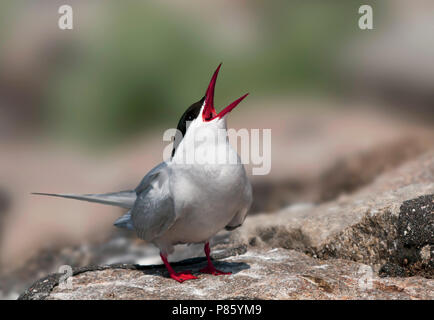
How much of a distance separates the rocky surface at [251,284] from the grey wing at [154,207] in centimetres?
37

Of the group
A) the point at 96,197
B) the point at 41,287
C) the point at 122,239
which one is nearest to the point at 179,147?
the point at 96,197

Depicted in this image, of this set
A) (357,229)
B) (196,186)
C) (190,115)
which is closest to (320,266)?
(357,229)

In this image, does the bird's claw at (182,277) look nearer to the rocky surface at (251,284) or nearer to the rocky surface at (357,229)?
the rocky surface at (251,284)

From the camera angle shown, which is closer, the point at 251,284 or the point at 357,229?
the point at 251,284

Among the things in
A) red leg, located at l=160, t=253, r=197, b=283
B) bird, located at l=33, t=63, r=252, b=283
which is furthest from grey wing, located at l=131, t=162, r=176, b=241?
red leg, located at l=160, t=253, r=197, b=283

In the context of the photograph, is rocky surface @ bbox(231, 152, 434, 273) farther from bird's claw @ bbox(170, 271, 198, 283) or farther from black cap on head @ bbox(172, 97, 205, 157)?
black cap on head @ bbox(172, 97, 205, 157)

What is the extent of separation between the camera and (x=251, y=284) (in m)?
3.77

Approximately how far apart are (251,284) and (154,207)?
82cm

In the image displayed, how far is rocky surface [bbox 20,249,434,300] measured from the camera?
361 cm

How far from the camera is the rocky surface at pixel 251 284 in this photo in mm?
3613

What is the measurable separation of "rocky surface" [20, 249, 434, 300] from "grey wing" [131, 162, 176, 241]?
1.20ft

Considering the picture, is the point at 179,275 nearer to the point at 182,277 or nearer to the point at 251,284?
the point at 182,277

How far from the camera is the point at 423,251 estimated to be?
3.92 m

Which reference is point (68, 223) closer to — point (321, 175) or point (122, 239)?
point (122, 239)
